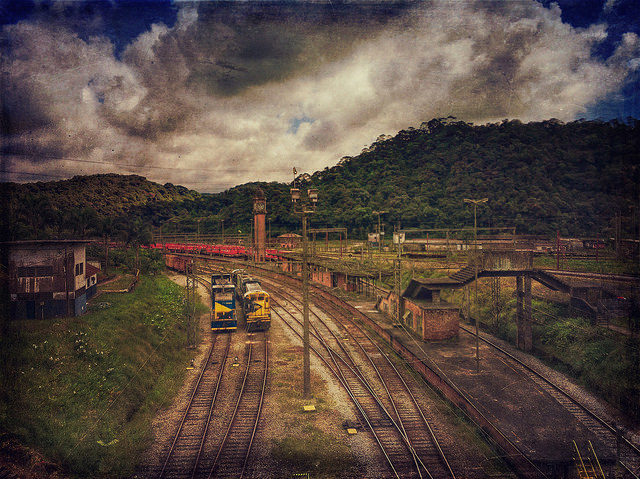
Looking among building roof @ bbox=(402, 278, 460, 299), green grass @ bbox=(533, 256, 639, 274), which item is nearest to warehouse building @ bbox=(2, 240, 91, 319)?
building roof @ bbox=(402, 278, 460, 299)

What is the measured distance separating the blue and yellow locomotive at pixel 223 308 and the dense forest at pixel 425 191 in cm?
457

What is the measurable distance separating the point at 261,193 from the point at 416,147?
766cm

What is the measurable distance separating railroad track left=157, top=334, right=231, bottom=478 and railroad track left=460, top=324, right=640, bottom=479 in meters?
10.1

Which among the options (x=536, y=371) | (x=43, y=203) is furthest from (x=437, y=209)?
(x=43, y=203)

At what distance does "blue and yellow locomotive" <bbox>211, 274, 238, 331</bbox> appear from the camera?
1934 centimetres

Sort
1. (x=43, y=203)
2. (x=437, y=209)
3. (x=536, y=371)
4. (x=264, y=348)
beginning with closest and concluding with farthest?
(x=43, y=203), (x=536, y=371), (x=264, y=348), (x=437, y=209)

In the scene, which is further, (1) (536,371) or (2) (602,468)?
(1) (536,371)

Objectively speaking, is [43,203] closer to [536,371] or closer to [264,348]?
[264,348]

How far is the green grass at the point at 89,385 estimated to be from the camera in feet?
24.6

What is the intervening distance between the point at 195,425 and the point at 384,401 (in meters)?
6.33

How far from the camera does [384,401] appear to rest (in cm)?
1191

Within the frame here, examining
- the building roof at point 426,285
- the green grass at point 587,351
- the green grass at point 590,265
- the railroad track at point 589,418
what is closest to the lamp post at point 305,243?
the green grass at point 587,351

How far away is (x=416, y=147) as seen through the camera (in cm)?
1595

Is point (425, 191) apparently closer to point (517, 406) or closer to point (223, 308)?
point (517, 406)
